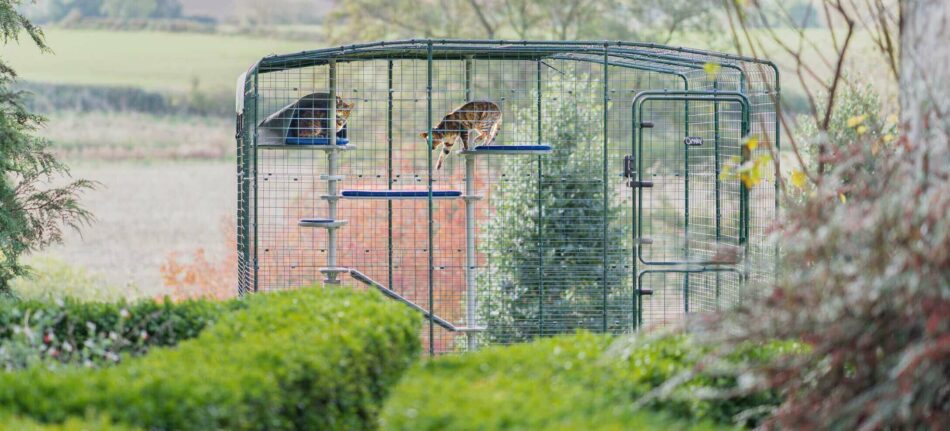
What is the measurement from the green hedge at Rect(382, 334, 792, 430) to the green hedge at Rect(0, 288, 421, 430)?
266 mm

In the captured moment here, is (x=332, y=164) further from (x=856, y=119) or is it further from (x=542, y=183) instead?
(x=856, y=119)

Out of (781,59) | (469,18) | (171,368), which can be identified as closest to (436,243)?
(469,18)

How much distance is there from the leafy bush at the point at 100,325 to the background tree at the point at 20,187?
304cm

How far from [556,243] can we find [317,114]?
2833 mm

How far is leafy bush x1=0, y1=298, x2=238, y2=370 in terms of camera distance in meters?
4.27

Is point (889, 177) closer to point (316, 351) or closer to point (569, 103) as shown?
point (316, 351)

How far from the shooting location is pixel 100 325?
4.52 meters

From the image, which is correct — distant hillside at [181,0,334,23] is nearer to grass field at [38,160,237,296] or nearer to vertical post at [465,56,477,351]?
grass field at [38,160,237,296]

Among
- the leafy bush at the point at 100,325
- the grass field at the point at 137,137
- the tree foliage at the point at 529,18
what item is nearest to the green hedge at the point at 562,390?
the leafy bush at the point at 100,325

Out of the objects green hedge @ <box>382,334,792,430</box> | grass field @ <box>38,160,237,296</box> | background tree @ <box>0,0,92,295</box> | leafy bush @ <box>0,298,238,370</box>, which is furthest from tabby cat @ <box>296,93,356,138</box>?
grass field @ <box>38,160,237,296</box>

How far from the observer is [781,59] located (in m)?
20.3

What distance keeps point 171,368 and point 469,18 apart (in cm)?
1422

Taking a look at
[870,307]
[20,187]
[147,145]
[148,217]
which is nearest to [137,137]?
[147,145]

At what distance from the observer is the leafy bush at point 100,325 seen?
4.27 meters
